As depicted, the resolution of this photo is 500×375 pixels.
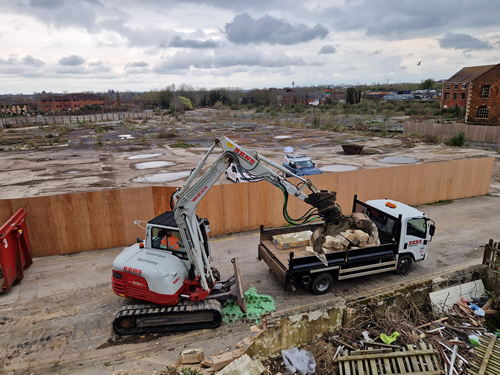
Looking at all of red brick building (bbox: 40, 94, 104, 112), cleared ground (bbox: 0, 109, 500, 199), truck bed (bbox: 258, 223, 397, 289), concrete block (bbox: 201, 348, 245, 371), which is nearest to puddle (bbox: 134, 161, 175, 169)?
cleared ground (bbox: 0, 109, 500, 199)

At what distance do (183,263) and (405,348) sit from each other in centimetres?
508

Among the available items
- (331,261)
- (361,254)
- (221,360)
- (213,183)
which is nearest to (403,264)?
(361,254)

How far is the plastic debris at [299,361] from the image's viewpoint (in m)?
6.29

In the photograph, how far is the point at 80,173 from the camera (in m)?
25.1

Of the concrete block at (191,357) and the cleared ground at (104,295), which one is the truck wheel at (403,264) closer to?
the cleared ground at (104,295)

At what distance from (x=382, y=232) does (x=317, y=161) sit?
1868 centimetres

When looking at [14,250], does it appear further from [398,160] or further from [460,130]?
[460,130]

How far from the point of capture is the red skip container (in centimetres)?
954

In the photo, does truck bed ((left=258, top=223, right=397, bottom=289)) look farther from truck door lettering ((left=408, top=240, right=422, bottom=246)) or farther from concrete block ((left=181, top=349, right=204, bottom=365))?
concrete block ((left=181, top=349, right=204, bottom=365))

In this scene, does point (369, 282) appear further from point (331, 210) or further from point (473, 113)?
point (473, 113)

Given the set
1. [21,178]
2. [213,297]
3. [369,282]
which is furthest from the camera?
[21,178]

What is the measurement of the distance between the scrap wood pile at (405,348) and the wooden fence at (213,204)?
7.44 metres

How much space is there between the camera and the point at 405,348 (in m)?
6.47

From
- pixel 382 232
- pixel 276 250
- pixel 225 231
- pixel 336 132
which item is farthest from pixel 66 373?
pixel 336 132
